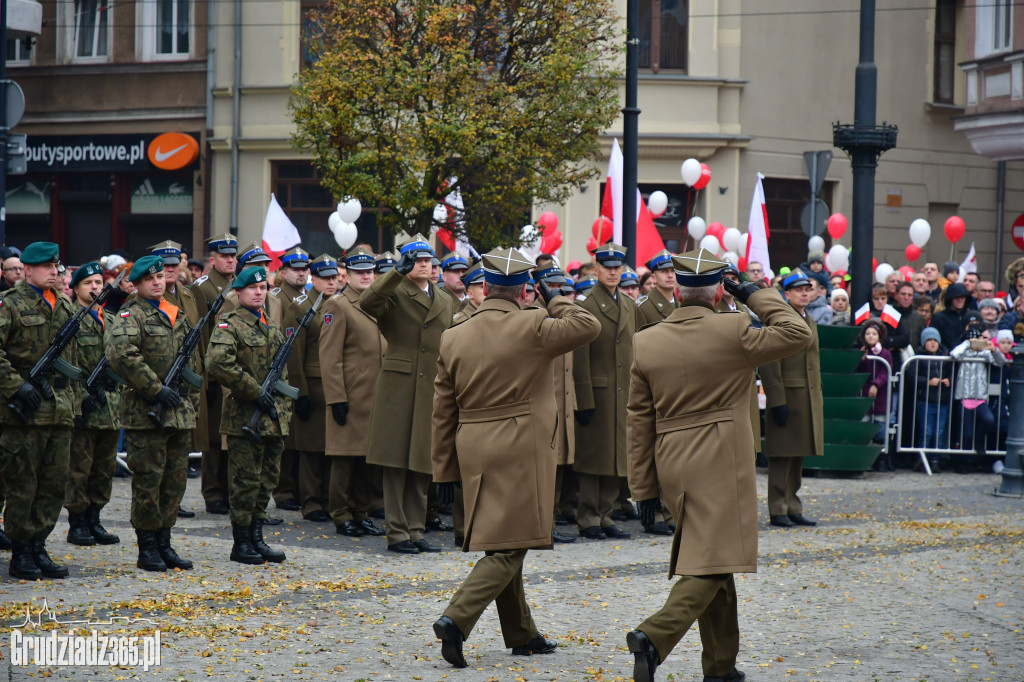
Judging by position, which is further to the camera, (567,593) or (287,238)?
(287,238)

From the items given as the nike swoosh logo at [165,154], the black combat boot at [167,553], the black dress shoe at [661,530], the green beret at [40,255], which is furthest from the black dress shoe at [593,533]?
the nike swoosh logo at [165,154]

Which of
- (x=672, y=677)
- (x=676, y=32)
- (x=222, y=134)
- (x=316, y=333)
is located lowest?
(x=672, y=677)

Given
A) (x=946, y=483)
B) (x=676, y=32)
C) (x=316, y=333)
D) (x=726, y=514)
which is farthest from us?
(x=676, y=32)

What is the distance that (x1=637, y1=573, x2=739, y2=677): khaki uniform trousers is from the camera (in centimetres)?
600

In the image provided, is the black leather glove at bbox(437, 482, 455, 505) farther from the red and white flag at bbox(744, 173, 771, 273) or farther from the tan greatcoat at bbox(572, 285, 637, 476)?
the red and white flag at bbox(744, 173, 771, 273)

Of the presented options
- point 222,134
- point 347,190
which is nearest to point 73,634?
point 347,190

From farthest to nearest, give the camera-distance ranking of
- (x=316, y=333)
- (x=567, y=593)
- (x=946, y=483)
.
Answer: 1. (x=946, y=483)
2. (x=316, y=333)
3. (x=567, y=593)

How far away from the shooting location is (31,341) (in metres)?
8.52

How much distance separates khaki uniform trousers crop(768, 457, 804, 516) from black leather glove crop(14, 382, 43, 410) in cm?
592

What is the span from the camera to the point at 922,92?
28.6 metres

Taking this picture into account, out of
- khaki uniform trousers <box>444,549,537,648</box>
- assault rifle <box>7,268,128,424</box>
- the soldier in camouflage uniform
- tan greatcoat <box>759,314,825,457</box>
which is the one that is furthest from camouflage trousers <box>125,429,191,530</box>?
tan greatcoat <box>759,314,825,457</box>

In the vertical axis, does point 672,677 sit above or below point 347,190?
below

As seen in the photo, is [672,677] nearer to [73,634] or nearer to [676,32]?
[73,634]

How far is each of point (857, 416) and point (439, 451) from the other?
304 inches
